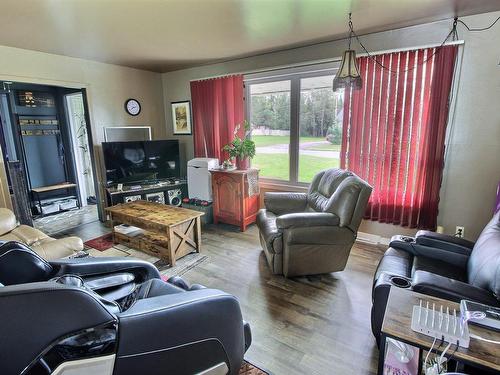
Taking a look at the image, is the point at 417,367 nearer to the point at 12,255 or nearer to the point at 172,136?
the point at 12,255

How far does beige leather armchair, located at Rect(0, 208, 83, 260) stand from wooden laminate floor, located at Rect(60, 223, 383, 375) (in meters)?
1.00

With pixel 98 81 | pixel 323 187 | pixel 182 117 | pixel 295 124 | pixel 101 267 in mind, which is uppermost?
pixel 98 81

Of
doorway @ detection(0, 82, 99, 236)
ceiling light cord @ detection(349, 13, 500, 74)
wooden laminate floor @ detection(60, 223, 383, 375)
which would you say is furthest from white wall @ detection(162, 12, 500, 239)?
doorway @ detection(0, 82, 99, 236)

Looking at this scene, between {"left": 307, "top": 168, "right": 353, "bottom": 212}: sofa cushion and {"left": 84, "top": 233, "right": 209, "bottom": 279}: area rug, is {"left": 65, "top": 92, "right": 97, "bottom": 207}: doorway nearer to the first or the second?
{"left": 84, "top": 233, "right": 209, "bottom": 279}: area rug

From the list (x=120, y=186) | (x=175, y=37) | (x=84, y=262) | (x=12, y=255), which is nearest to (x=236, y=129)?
(x=175, y=37)

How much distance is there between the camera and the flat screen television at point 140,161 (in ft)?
13.0

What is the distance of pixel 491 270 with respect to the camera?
1.37 metres

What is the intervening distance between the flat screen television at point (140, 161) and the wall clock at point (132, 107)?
0.66m

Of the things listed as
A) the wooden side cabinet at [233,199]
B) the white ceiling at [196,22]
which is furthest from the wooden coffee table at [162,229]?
the white ceiling at [196,22]

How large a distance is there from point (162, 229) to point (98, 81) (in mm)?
2666

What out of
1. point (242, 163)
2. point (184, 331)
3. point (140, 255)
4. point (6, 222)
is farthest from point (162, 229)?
point (184, 331)

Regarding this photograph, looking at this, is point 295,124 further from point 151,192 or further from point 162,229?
point 151,192

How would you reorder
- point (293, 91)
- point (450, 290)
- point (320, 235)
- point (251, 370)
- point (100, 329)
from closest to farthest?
point (100, 329)
point (450, 290)
point (251, 370)
point (320, 235)
point (293, 91)

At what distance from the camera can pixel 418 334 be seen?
1046mm
